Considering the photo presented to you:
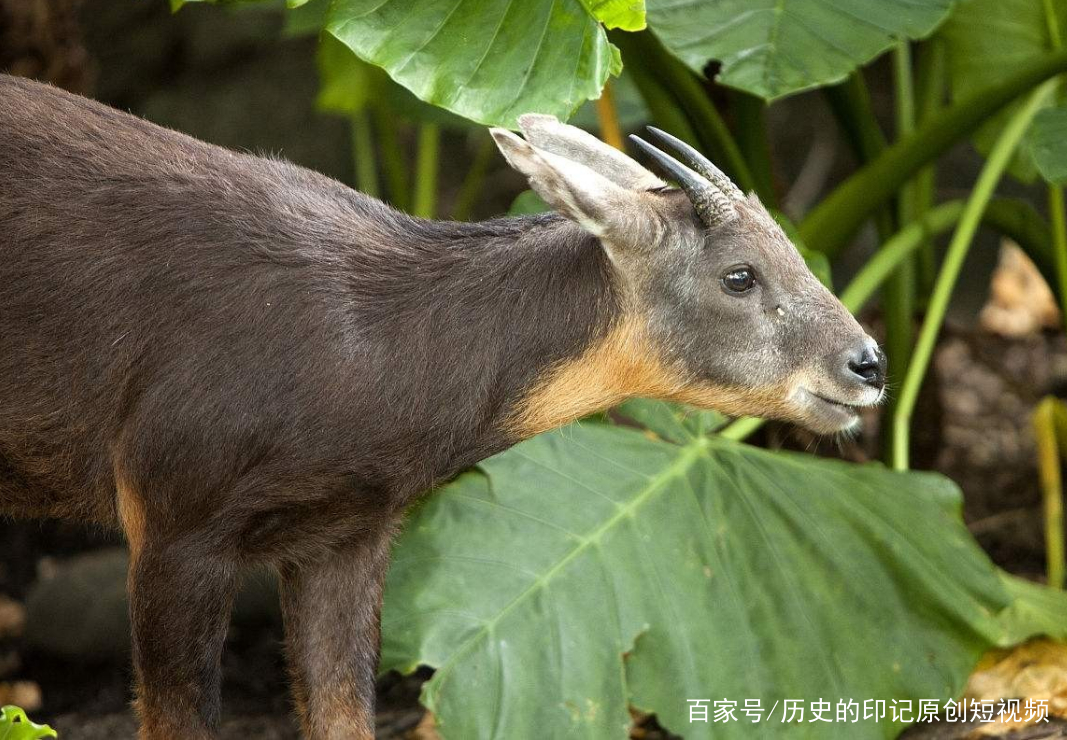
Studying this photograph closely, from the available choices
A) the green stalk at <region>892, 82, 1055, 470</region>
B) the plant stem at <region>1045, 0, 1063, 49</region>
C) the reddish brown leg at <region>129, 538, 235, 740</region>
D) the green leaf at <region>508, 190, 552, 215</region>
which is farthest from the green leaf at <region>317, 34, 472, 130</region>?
the reddish brown leg at <region>129, 538, 235, 740</region>

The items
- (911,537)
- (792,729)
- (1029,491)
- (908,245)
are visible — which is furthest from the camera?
Answer: (1029,491)

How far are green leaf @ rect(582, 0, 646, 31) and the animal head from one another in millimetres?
289

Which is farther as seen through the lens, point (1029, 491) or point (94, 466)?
point (1029, 491)

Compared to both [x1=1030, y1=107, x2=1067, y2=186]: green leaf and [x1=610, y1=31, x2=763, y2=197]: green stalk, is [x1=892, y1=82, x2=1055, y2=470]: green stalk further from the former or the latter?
[x1=610, y1=31, x2=763, y2=197]: green stalk

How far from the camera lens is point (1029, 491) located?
6418 millimetres

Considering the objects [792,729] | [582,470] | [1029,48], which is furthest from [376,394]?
[1029,48]

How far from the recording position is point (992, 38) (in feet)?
16.3

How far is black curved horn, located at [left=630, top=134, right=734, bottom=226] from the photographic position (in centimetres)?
310

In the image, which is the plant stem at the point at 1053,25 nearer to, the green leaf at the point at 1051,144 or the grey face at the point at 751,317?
the green leaf at the point at 1051,144

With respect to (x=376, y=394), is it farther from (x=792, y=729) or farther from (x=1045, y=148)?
(x=1045, y=148)

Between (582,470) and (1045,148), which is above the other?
(1045,148)

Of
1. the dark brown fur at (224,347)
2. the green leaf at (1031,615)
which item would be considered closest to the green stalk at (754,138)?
the green leaf at (1031,615)

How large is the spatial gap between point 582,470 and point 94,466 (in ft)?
4.33

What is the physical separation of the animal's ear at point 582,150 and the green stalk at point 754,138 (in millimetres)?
1652
